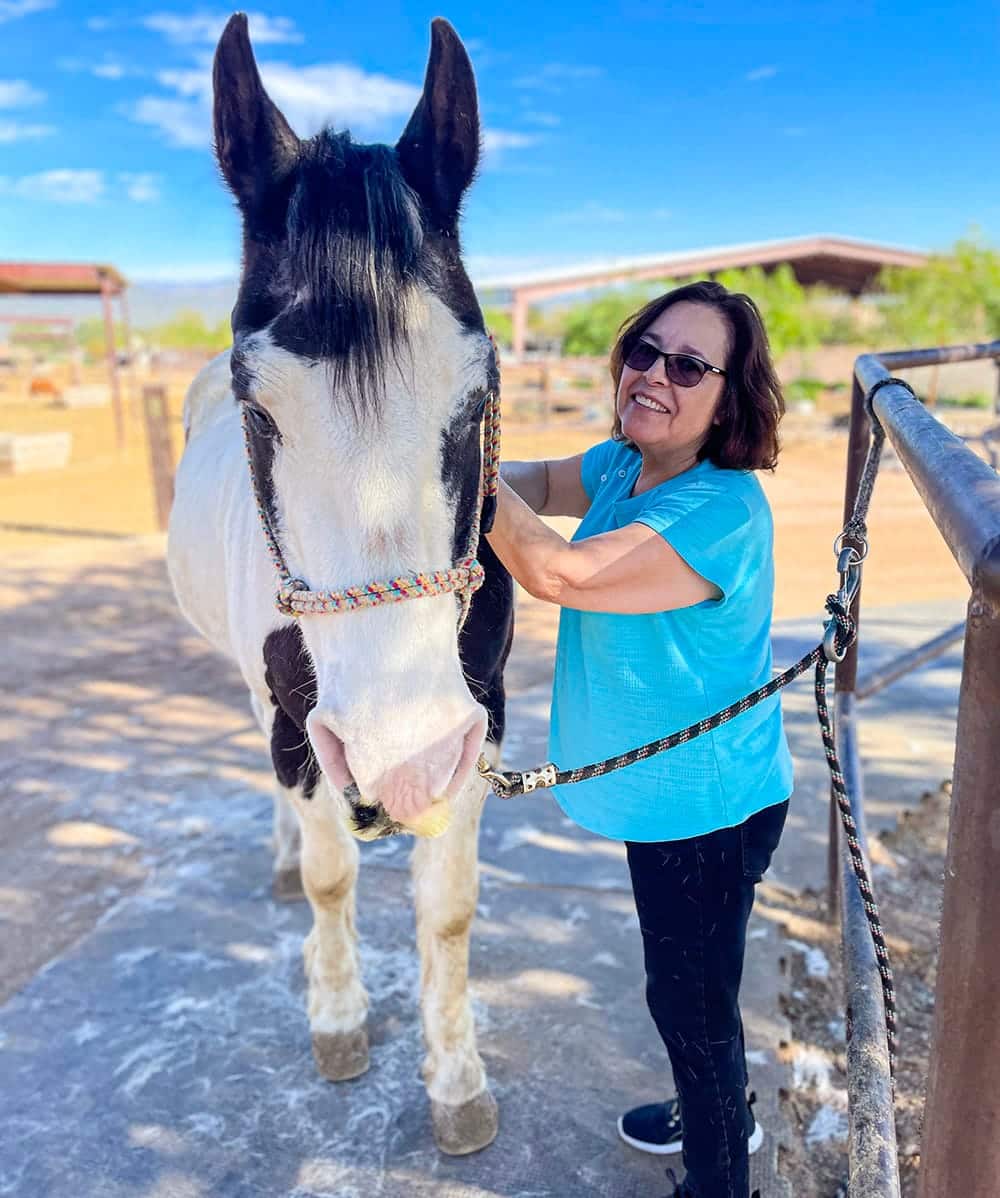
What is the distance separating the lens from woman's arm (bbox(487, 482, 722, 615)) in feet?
4.78

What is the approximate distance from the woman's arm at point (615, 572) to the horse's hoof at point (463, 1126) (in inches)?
52.0

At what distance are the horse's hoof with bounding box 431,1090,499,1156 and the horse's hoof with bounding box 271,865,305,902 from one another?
1113 mm

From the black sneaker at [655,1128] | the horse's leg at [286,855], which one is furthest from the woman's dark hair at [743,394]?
the horse's leg at [286,855]

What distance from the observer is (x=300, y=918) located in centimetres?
292

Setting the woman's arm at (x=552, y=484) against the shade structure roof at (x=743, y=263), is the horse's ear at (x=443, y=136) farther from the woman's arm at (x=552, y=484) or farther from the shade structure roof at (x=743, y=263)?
the shade structure roof at (x=743, y=263)

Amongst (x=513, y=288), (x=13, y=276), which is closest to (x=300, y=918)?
(x=13, y=276)

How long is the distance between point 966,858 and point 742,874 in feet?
2.84

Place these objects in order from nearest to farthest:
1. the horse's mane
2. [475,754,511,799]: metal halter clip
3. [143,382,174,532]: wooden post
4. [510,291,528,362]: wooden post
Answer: the horse's mane < [475,754,511,799]: metal halter clip < [143,382,174,532]: wooden post < [510,291,528,362]: wooden post

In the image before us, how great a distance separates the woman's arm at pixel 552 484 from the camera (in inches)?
79.3

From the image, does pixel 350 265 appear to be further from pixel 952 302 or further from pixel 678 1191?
pixel 952 302

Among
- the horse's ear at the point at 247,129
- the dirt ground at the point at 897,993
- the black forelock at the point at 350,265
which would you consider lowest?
the dirt ground at the point at 897,993

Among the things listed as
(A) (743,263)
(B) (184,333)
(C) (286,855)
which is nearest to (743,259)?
(A) (743,263)

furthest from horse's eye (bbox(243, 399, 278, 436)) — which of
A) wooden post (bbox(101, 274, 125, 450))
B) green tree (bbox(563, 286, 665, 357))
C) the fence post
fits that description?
green tree (bbox(563, 286, 665, 357))

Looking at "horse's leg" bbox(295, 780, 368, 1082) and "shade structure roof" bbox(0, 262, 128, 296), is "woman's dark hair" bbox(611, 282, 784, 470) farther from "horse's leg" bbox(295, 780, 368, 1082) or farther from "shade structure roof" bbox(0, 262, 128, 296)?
"shade structure roof" bbox(0, 262, 128, 296)
